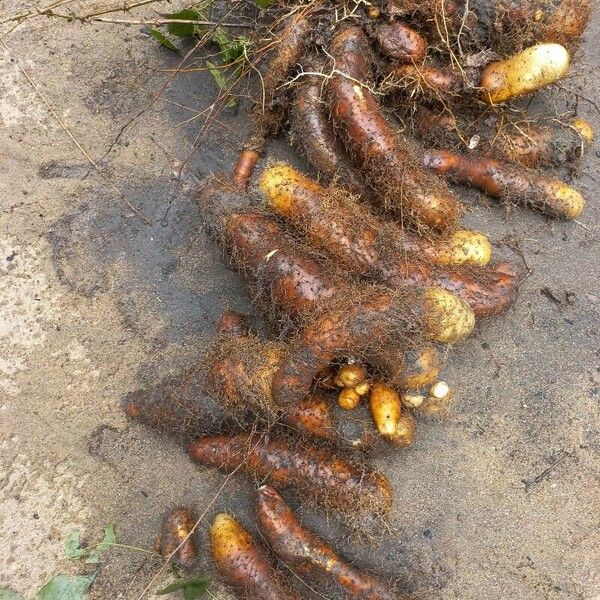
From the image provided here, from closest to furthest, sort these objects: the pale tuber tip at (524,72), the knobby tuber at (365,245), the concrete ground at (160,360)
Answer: the concrete ground at (160,360) → the knobby tuber at (365,245) → the pale tuber tip at (524,72)

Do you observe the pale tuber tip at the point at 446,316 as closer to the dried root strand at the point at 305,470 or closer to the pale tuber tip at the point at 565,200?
the dried root strand at the point at 305,470

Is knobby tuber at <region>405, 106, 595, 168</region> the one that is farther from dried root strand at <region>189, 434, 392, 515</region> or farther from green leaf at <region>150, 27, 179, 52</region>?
dried root strand at <region>189, 434, 392, 515</region>

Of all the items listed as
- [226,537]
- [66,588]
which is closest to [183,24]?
[226,537]

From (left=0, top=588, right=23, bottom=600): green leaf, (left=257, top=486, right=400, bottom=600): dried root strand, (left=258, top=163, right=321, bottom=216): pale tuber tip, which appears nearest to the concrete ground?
(left=0, top=588, right=23, bottom=600): green leaf

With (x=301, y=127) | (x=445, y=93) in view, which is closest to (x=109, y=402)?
(x=301, y=127)

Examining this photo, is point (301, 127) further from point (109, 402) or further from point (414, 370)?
point (109, 402)

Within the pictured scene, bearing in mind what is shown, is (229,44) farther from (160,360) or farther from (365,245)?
(160,360)

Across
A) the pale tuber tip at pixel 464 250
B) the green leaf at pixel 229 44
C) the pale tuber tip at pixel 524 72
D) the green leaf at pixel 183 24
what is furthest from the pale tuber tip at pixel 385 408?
the green leaf at pixel 183 24
